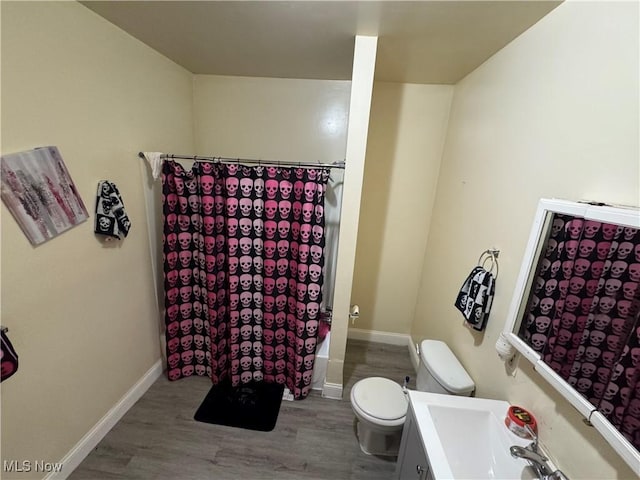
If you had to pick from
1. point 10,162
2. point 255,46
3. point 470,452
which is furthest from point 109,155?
point 470,452

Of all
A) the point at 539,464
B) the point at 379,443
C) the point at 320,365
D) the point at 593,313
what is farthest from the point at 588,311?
the point at 320,365

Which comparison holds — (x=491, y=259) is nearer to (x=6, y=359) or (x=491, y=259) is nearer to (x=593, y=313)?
(x=593, y=313)

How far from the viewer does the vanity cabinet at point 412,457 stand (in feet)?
3.38

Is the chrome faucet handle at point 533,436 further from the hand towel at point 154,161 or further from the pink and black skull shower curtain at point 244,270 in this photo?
the hand towel at point 154,161

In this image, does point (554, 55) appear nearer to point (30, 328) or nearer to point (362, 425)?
point (362, 425)

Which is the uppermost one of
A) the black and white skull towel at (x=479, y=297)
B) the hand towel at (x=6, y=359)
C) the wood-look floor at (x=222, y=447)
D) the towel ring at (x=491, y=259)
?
the towel ring at (x=491, y=259)

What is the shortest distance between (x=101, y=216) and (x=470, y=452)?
207cm

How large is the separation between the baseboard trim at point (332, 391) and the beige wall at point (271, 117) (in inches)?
70.0

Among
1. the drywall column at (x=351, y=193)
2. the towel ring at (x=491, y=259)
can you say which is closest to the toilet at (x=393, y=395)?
the drywall column at (x=351, y=193)

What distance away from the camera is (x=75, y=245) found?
4.50 feet

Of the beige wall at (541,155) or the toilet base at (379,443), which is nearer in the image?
the beige wall at (541,155)

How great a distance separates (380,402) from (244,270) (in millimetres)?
1152

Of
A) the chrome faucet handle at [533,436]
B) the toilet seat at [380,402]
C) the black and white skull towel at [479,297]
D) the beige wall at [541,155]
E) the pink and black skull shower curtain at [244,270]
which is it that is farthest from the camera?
the pink and black skull shower curtain at [244,270]

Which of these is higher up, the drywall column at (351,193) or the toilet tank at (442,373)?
the drywall column at (351,193)
